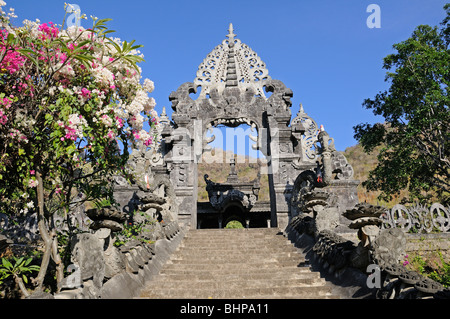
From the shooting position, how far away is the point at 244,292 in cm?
552

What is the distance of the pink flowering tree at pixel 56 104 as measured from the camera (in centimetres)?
438

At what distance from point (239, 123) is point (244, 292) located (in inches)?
386

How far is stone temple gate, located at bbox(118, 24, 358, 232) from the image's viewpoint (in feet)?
42.3

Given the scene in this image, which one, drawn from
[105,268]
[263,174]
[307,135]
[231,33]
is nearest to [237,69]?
[231,33]

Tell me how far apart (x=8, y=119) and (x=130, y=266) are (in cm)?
297

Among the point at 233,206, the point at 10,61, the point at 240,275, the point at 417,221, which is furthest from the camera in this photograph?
the point at 233,206

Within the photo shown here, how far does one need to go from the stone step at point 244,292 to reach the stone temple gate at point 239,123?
6.16m

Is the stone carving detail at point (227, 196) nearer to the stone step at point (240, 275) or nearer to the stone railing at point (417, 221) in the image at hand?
the stone railing at point (417, 221)

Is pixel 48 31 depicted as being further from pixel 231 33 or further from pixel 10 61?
pixel 231 33

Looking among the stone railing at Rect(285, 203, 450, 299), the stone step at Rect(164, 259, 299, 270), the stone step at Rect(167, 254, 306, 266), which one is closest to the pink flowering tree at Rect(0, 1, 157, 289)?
the stone step at Rect(164, 259, 299, 270)

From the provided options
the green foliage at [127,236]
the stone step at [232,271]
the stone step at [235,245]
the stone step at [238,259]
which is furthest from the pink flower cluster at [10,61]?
the stone step at [235,245]

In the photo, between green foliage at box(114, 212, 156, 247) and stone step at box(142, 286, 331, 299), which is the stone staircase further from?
green foliage at box(114, 212, 156, 247)
